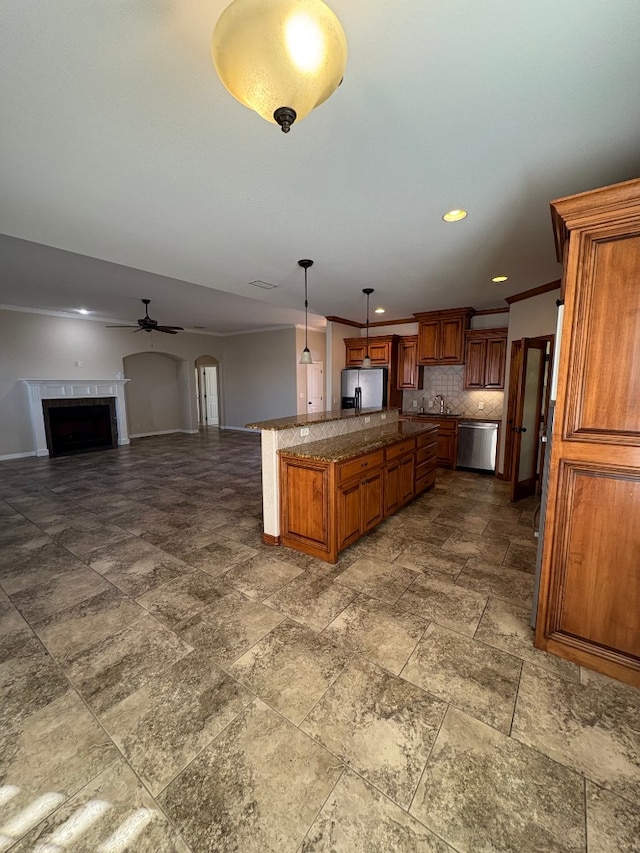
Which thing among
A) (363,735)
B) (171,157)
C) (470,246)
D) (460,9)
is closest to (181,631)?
(363,735)

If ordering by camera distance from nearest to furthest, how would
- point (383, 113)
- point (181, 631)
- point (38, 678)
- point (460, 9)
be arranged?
1. point (460, 9)
2. point (383, 113)
3. point (38, 678)
4. point (181, 631)

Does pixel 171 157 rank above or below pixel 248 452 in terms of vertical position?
above

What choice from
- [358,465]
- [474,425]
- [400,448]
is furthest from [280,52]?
[474,425]

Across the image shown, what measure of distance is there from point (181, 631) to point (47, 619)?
0.91 metres

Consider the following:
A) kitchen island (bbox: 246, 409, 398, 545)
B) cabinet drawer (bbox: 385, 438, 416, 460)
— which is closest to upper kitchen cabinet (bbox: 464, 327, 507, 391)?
cabinet drawer (bbox: 385, 438, 416, 460)

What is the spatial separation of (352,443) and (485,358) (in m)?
3.58

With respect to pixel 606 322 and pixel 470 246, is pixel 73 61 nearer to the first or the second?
pixel 606 322

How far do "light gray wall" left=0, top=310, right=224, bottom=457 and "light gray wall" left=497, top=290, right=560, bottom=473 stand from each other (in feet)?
25.9

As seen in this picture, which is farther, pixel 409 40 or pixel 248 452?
pixel 248 452

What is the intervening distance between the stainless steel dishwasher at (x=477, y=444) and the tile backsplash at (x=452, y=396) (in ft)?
1.86

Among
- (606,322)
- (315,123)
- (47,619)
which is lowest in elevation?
(47,619)

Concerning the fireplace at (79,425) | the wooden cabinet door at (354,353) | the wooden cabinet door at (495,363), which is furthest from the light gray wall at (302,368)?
the fireplace at (79,425)

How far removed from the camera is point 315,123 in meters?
1.67

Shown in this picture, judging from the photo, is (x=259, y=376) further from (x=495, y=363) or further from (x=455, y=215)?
(x=455, y=215)
